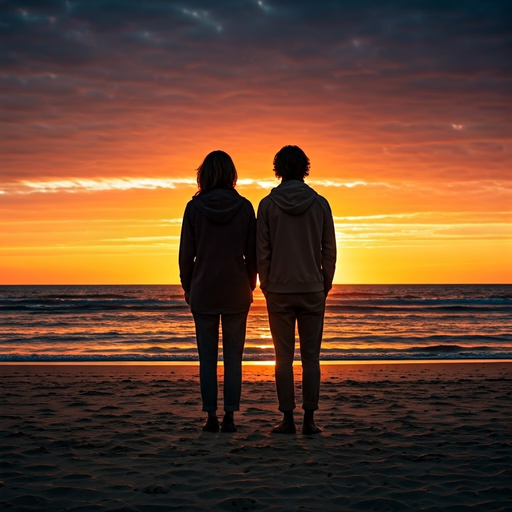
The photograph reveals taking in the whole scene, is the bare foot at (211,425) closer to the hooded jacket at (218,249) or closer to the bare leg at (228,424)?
the bare leg at (228,424)

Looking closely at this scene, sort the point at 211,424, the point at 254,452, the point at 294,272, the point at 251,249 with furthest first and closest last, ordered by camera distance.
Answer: the point at 251,249 < the point at 211,424 < the point at 294,272 < the point at 254,452

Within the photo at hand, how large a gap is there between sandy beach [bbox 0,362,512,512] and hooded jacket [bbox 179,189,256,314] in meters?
0.94

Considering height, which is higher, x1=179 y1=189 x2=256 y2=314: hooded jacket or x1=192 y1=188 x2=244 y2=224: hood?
x1=192 y1=188 x2=244 y2=224: hood

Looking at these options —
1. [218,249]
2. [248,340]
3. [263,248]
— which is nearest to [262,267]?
[263,248]

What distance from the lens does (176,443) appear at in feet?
12.6

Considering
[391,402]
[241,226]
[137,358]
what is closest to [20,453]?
[241,226]

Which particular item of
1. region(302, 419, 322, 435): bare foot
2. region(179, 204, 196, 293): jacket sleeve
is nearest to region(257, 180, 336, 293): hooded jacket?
region(179, 204, 196, 293): jacket sleeve

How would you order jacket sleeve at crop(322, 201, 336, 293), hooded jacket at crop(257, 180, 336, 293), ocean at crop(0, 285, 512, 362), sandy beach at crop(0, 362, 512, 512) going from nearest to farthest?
sandy beach at crop(0, 362, 512, 512) → hooded jacket at crop(257, 180, 336, 293) → jacket sleeve at crop(322, 201, 336, 293) → ocean at crop(0, 285, 512, 362)

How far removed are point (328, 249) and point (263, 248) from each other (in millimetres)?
476

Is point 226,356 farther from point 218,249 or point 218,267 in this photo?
point 218,249

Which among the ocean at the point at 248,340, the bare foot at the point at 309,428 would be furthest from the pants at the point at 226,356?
the ocean at the point at 248,340

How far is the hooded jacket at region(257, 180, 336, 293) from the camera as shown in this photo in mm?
4117

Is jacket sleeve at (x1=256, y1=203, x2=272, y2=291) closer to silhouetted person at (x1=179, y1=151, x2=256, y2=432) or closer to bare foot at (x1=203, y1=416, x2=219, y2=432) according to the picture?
silhouetted person at (x1=179, y1=151, x2=256, y2=432)

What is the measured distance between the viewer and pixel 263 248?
4188mm
